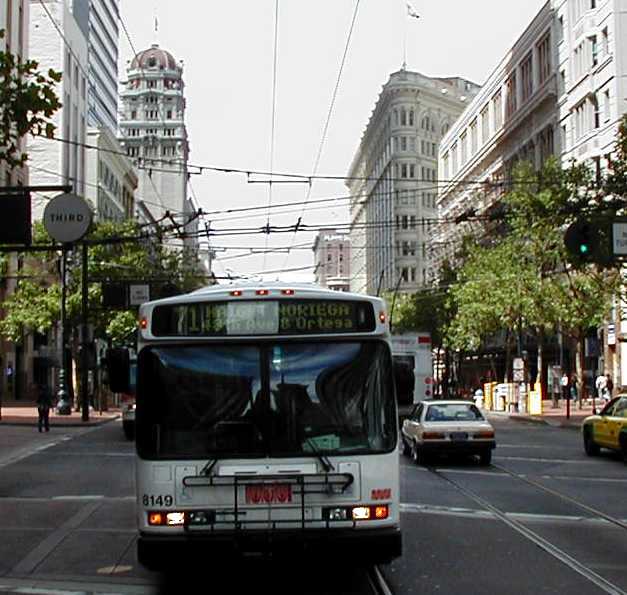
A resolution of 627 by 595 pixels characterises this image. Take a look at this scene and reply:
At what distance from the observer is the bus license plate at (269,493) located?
8.90 meters

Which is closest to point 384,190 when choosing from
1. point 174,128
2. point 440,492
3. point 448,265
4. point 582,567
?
point 448,265

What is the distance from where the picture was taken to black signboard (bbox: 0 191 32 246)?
63.5ft

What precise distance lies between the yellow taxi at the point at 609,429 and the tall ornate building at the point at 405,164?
77735mm

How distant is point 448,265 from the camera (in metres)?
76.0

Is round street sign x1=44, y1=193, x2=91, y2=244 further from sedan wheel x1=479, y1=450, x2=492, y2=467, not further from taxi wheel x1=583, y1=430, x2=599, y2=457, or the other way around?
taxi wheel x1=583, y1=430, x2=599, y2=457

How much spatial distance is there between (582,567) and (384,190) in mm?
103999

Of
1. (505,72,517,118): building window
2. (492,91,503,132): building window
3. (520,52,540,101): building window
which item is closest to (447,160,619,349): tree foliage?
(520,52,540,101): building window

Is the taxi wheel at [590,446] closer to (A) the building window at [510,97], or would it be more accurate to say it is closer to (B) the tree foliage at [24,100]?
(B) the tree foliage at [24,100]

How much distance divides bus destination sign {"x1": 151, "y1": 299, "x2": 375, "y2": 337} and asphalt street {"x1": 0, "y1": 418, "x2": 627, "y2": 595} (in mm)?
2355

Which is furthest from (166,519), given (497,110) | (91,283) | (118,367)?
(497,110)

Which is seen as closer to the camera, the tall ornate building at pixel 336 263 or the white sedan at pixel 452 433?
the white sedan at pixel 452 433

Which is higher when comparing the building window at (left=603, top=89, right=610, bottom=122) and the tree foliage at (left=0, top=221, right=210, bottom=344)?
the building window at (left=603, top=89, right=610, bottom=122)

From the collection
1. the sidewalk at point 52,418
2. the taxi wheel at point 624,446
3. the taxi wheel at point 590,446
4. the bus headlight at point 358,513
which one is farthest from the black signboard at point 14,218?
the sidewalk at point 52,418

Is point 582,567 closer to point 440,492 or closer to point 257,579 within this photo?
Answer: point 257,579
